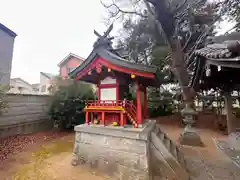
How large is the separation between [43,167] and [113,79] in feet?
11.9

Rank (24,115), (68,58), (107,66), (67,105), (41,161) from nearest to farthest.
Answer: (107,66) < (41,161) < (24,115) < (67,105) < (68,58)

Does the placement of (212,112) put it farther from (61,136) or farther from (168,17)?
(61,136)

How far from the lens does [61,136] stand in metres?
8.05

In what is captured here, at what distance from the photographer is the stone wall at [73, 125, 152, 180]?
379cm

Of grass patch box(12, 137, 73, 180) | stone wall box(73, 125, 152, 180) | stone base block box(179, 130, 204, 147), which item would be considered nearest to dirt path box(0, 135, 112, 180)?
grass patch box(12, 137, 73, 180)

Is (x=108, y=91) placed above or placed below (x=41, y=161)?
above

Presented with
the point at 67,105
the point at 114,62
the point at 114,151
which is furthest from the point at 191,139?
the point at 67,105

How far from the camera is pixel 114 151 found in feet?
13.7

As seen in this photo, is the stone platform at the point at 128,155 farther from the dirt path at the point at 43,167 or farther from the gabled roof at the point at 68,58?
Result: the gabled roof at the point at 68,58

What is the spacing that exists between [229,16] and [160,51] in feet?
Answer: 15.2

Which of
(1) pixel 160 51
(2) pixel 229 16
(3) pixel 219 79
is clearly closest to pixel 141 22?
(1) pixel 160 51

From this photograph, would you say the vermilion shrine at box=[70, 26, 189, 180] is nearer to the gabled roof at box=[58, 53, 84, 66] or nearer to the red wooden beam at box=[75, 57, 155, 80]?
the red wooden beam at box=[75, 57, 155, 80]

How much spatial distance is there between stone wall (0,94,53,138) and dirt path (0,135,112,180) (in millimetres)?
2082

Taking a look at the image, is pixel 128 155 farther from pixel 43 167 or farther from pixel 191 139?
pixel 191 139
